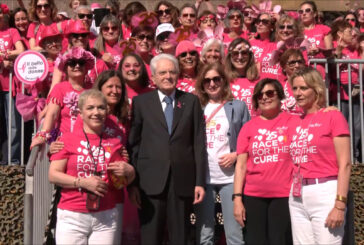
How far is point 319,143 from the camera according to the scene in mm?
6523

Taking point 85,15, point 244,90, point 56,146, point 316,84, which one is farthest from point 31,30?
point 316,84

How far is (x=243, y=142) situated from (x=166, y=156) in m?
0.71

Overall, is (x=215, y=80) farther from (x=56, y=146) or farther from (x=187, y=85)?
(x=56, y=146)

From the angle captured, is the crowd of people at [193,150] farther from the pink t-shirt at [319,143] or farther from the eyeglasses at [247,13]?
the eyeglasses at [247,13]

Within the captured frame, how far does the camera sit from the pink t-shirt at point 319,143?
650 cm

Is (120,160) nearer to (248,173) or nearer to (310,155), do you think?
(248,173)

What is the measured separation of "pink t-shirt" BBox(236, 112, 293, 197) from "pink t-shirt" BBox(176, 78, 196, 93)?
1.15 m

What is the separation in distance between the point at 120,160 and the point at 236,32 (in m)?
4.15

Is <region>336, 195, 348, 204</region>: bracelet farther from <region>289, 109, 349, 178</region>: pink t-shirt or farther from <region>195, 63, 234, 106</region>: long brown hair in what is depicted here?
<region>195, 63, 234, 106</region>: long brown hair

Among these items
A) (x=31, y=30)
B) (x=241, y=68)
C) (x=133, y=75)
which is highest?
(x=31, y=30)

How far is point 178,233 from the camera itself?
691 centimetres

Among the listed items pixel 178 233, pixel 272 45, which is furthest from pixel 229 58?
pixel 178 233

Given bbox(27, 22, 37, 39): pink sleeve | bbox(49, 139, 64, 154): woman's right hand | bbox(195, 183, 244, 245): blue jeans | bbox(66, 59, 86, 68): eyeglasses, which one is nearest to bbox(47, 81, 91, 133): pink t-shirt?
bbox(66, 59, 86, 68): eyeglasses

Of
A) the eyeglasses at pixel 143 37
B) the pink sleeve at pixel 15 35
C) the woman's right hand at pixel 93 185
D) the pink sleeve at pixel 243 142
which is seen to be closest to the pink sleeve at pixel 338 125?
the pink sleeve at pixel 243 142
